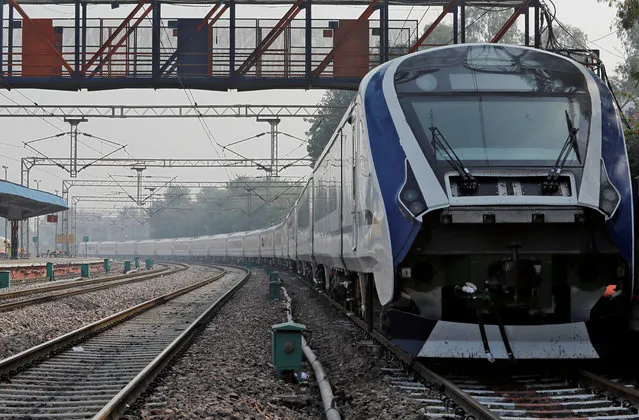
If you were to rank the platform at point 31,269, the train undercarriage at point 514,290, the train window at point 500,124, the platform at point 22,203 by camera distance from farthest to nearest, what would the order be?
the platform at point 31,269, the platform at point 22,203, the train window at point 500,124, the train undercarriage at point 514,290

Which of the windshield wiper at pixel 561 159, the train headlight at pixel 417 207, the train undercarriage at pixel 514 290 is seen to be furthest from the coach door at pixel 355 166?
the windshield wiper at pixel 561 159

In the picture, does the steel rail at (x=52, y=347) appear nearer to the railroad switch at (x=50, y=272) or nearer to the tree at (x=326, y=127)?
the railroad switch at (x=50, y=272)

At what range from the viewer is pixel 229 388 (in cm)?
792

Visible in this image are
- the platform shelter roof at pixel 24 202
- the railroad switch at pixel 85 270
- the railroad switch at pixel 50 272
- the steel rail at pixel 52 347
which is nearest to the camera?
the steel rail at pixel 52 347

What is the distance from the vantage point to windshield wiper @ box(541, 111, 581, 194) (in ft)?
24.1

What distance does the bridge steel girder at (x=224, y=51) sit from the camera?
19422 millimetres

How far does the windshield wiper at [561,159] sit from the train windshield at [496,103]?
0.04m

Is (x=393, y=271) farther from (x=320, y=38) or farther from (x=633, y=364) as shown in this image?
(x=320, y=38)

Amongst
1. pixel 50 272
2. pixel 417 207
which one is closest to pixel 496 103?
pixel 417 207

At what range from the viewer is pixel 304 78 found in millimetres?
19516

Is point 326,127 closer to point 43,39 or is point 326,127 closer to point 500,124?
point 43,39

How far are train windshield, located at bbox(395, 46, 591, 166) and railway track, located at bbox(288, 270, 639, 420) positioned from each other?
1.95 meters

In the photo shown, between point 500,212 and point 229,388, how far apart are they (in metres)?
3.00

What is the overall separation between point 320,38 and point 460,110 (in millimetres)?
12640
